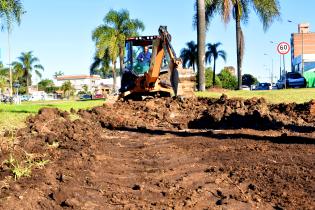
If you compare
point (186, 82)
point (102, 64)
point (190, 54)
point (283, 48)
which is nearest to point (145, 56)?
point (186, 82)

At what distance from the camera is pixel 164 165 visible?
746 centimetres

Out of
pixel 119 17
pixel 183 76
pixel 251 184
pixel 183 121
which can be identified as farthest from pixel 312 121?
pixel 119 17

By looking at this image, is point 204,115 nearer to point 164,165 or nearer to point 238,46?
point 164,165

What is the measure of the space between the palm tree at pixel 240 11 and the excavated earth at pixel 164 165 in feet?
64.3

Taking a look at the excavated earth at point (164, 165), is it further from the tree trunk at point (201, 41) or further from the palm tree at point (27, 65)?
the palm tree at point (27, 65)

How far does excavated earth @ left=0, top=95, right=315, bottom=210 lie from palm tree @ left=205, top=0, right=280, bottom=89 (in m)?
19.6

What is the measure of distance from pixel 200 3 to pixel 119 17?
93.8 feet

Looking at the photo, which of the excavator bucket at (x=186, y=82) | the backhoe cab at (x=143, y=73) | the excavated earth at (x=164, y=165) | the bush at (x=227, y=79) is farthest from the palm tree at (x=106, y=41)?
the bush at (x=227, y=79)

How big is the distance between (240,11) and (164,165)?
26.3 metres

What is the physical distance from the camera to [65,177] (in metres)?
6.18

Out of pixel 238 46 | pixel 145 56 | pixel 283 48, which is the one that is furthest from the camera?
pixel 238 46

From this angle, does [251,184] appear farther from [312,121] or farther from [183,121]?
[183,121]

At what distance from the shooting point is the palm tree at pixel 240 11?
3147cm

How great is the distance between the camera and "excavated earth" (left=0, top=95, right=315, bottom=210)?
5309 mm
